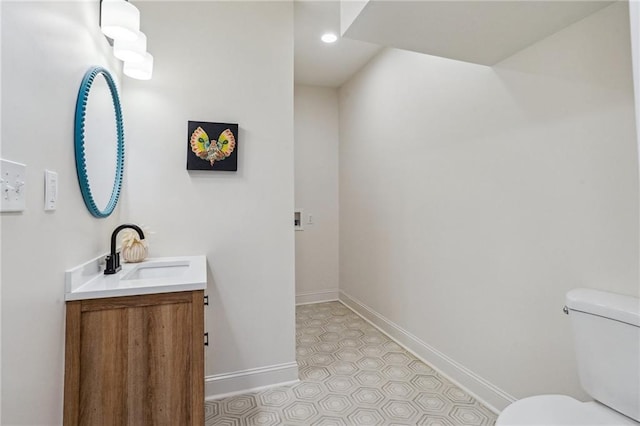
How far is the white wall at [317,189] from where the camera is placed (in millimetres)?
3709

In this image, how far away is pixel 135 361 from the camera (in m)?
1.24

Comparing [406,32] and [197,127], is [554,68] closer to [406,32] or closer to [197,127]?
[406,32]

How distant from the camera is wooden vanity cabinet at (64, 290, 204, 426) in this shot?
118 centimetres

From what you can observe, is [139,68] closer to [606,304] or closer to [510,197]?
[510,197]

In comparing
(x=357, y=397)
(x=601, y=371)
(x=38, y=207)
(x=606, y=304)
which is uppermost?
(x=38, y=207)

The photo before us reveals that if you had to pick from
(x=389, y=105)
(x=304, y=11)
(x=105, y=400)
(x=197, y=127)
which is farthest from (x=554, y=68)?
(x=105, y=400)

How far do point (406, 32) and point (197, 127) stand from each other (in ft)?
4.21

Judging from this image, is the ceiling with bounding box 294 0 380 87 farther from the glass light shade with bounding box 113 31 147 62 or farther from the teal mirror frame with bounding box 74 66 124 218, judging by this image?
the teal mirror frame with bounding box 74 66 124 218

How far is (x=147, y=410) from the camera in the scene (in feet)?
4.08

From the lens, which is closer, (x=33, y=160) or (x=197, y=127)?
(x=33, y=160)

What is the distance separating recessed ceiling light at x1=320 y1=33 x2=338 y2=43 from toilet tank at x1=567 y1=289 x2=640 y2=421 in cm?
247

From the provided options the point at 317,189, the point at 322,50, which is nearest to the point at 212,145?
the point at 322,50

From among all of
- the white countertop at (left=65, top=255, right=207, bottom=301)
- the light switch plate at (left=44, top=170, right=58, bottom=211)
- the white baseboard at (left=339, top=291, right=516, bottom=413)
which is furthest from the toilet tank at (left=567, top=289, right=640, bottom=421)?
the light switch plate at (left=44, top=170, right=58, bottom=211)

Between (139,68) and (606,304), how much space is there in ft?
7.55
